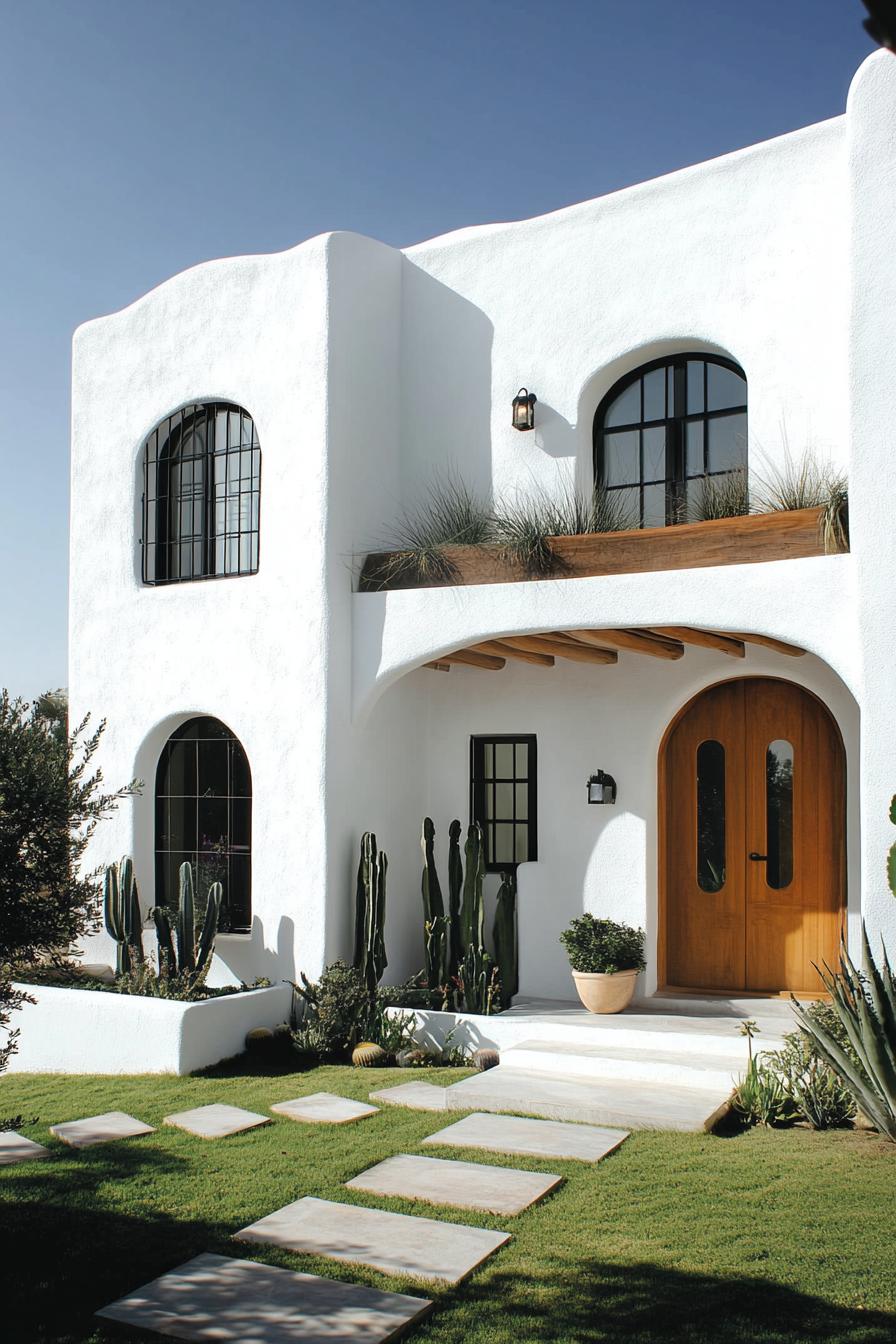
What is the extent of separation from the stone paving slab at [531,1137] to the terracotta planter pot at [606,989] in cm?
215

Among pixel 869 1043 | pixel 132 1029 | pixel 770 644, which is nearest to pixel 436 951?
pixel 132 1029

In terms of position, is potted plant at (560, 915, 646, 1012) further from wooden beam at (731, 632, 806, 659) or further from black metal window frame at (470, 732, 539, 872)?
wooden beam at (731, 632, 806, 659)

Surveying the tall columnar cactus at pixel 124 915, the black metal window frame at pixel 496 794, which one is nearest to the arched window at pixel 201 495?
the black metal window frame at pixel 496 794

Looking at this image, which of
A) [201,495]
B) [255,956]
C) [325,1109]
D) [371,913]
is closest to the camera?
[325,1109]

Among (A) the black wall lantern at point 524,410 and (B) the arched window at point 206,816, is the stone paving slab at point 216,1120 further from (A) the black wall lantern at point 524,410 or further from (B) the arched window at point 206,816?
(A) the black wall lantern at point 524,410

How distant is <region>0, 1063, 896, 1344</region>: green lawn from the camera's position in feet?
14.7

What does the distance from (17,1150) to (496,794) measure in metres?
5.43

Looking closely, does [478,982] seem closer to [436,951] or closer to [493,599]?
[436,951]

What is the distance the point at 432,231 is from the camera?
11.4 metres

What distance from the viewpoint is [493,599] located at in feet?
31.0

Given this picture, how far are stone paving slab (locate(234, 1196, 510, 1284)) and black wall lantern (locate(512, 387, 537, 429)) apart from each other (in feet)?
22.7

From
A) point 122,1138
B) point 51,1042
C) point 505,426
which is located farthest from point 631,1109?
point 505,426

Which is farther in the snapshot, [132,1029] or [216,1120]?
[132,1029]

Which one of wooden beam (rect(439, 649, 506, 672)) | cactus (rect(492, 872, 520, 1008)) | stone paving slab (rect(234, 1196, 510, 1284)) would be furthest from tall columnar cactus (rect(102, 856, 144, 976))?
stone paving slab (rect(234, 1196, 510, 1284))
